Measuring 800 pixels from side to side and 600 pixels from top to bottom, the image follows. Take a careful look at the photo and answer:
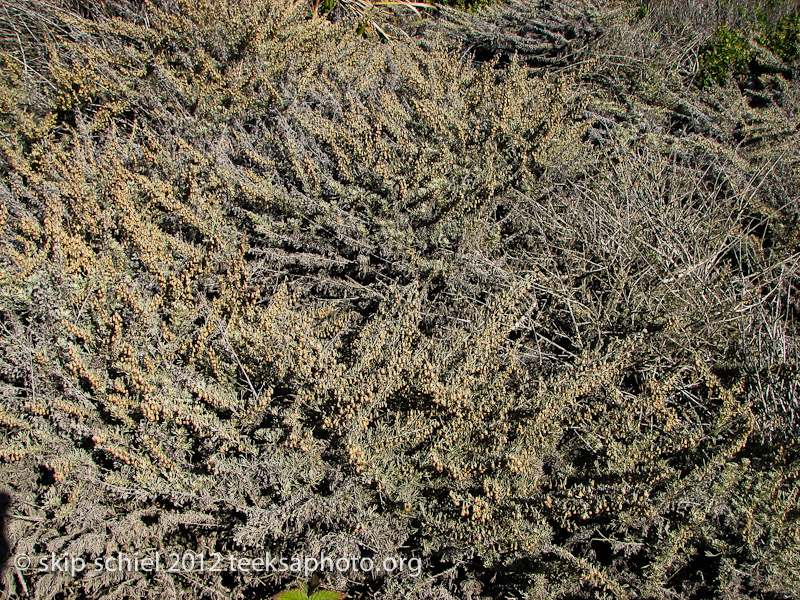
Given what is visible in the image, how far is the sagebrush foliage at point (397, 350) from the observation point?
194 cm

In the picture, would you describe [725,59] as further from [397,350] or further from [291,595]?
[291,595]

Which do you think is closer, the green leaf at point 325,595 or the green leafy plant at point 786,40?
the green leaf at point 325,595

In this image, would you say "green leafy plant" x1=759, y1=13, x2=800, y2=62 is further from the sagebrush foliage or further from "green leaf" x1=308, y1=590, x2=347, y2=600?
"green leaf" x1=308, y1=590, x2=347, y2=600

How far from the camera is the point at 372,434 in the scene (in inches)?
81.7

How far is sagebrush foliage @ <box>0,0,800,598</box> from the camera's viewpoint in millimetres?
1938

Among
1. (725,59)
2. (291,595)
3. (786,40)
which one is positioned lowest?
(291,595)

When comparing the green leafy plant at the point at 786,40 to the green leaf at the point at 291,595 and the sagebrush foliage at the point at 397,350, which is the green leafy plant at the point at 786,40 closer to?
the sagebrush foliage at the point at 397,350

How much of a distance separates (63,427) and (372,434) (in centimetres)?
112

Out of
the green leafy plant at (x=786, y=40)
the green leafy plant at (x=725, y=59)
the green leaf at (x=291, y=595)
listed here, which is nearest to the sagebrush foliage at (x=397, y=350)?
the green leaf at (x=291, y=595)

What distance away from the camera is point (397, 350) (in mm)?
2088

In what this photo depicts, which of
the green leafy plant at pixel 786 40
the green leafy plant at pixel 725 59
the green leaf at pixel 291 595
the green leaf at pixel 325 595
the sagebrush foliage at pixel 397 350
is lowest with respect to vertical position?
the green leaf at pixel 291 595

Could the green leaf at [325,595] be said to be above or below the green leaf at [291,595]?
above

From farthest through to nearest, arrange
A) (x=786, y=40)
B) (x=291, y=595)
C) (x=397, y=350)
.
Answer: (x=786, y=40)
(x=397, y=350)
(x=291, y=595)

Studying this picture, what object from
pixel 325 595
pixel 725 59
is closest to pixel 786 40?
pixel 725 59
